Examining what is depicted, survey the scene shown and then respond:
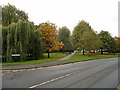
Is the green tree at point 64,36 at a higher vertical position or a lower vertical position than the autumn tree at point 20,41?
higher

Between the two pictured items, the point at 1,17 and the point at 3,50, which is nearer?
the point at 3,50

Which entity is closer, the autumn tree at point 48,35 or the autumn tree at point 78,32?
the autumn tree at point 48,35

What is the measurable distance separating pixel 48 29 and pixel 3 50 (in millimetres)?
21524

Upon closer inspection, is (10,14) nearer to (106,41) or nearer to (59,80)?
(59,80)

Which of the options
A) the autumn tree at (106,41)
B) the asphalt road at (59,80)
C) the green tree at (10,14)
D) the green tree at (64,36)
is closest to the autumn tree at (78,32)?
the autumn tree at (106,41)

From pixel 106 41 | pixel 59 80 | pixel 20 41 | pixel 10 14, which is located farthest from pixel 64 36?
pixel 59 80

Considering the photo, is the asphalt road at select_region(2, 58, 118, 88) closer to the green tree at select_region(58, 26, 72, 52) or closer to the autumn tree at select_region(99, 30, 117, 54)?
the autumn tree at select_region(99, 30, 117, 54)

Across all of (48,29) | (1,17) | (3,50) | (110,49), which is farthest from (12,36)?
(110,49)

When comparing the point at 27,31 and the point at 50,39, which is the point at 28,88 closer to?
the point at 27,31

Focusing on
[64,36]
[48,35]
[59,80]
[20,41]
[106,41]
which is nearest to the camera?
[59,80]

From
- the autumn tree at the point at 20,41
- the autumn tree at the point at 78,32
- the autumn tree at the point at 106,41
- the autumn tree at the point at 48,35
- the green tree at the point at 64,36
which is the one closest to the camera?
the autumn tree at the point at 20,41

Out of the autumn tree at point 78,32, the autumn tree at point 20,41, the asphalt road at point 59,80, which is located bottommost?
the asphalt road at point 59,80

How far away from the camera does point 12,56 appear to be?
3847 cm

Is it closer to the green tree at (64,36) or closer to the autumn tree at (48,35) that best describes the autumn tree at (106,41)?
the green tree at (64,36)
